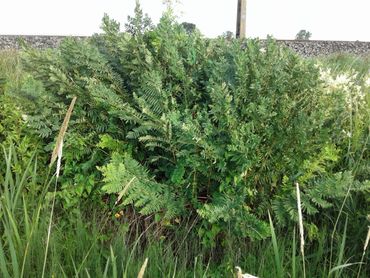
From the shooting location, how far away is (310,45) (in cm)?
1081

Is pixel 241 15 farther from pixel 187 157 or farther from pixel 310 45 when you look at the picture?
pixel 187 157

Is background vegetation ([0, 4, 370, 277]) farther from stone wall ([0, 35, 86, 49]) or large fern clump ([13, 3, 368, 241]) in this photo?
stone wall ([0, 35, 86, 49])

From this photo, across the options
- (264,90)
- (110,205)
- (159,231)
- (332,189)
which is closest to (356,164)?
(332,189)

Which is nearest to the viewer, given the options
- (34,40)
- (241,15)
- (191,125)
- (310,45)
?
(191,125)

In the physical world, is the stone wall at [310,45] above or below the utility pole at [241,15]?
below

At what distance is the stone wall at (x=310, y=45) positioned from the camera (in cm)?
999

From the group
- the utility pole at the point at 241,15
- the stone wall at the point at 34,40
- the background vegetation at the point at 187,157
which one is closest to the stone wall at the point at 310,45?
the stone wall at the point at 34,40

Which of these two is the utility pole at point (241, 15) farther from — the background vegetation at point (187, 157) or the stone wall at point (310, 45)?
the background vegetation at point (187, 157)

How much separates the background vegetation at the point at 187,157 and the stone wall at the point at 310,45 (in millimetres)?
7636

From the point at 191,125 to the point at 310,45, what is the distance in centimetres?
936

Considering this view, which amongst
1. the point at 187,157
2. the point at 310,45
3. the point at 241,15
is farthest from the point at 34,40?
the point at 187,157

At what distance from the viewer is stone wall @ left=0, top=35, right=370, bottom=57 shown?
9.99 meters

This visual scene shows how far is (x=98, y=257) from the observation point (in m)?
1.85

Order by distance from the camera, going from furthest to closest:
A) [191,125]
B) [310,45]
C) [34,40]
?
[310,45], [34,40], [191,125]
